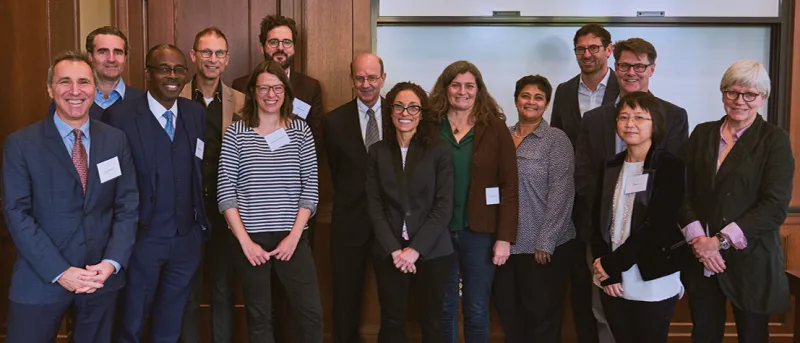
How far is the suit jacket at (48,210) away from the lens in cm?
229

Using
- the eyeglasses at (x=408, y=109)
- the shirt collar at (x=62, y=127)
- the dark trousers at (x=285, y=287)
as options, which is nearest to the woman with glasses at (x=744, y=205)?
the eyeglasses at (x=408, y=109)

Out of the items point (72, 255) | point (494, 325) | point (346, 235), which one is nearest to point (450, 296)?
point (346, 235)

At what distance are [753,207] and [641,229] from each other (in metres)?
0.55

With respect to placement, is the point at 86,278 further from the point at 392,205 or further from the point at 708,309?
the point at 708,309

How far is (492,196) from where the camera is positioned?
283cm

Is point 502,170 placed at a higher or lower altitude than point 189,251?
higher

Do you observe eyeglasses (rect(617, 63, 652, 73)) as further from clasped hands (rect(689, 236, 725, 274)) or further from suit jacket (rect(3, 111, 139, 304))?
suit jacket (rect(3, 111, 139, 304))

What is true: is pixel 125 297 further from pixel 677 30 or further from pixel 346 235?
pixel 677 30

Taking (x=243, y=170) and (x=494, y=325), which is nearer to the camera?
(x=243, y=170)

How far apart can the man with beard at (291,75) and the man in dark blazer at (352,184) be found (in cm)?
12

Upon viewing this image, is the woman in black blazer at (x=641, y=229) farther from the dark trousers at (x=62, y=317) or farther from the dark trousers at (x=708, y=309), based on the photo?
the dark trousers at (x=62, y=317)

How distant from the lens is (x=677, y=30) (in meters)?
3.80

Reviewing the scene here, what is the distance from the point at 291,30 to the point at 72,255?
1.59 metres

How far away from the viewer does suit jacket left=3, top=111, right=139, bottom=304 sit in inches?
90.4
